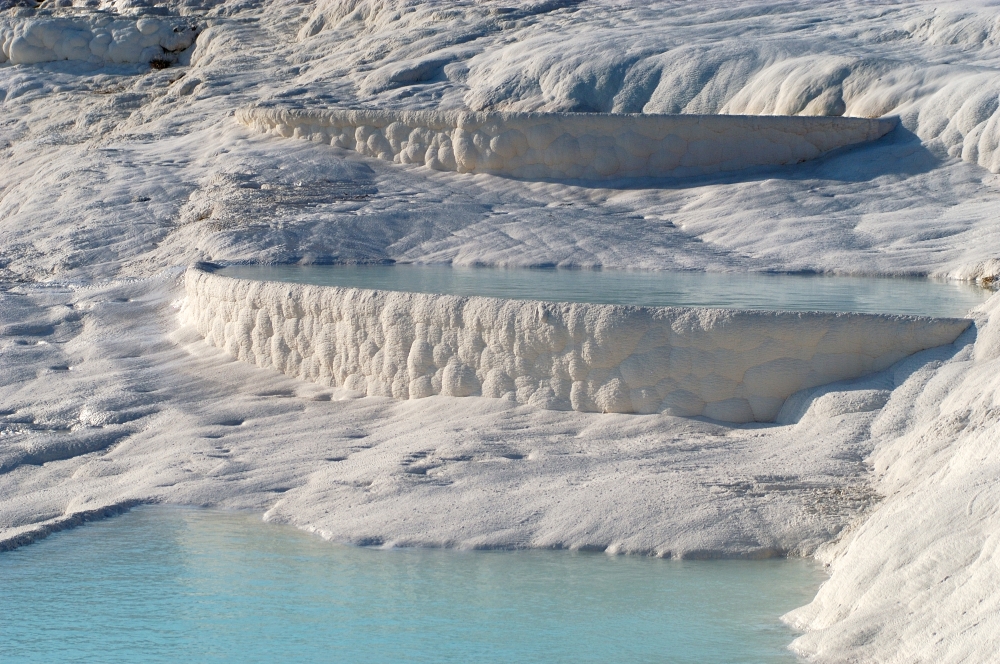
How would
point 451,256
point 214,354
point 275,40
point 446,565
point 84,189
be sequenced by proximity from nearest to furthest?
point 446,565 < point 214,354 < point 451,256 < point 84,189 < point 275,40

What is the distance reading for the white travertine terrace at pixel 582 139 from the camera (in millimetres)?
9156

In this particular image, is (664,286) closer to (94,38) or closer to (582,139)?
(582,139)

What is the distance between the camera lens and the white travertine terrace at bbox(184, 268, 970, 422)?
4.98 meters

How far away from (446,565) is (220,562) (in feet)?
2.60

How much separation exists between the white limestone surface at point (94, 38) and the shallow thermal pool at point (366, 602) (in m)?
10.9

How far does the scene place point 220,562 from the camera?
4.10 metres

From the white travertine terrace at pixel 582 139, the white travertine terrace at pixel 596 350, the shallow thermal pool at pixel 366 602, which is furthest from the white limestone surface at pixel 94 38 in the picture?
the shallow thermal pool at pixel 366 602

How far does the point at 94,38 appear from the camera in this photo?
14258 millimetres

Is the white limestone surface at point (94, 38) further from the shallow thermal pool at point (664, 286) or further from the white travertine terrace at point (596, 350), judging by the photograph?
the white travertine terrace at point (596, 350)

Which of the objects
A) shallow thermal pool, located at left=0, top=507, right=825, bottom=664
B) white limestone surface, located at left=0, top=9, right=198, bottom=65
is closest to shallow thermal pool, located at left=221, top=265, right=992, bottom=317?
shallow thermal pool, located at left=0, top=507, right=825, bottom=664

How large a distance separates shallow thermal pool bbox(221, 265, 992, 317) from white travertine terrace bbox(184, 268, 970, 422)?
1.40 ft

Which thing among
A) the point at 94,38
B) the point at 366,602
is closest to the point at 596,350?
the point at 366,602

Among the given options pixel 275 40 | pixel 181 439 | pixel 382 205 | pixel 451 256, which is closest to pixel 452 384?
pixel 181 439

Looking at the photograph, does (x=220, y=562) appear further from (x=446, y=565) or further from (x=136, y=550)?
(x=446, y=565)
